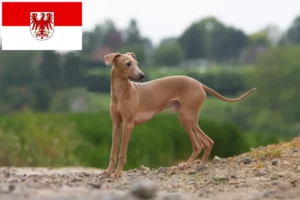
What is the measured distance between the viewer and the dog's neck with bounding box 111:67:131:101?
25.2 feet

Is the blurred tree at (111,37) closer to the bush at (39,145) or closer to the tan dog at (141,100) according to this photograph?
the bush at (39,145)

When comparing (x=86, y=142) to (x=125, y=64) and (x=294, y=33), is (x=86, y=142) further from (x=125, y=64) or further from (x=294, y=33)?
(x=294, y=33)

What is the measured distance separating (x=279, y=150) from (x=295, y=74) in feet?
94.5

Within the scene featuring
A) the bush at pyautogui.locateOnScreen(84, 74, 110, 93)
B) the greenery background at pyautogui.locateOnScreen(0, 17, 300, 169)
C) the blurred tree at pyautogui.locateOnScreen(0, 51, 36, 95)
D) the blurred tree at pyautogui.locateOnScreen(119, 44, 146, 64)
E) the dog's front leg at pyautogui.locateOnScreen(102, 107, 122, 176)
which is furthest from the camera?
the blurred tree at pyautogui.locateOnScreen(119, 44, 146, 64)

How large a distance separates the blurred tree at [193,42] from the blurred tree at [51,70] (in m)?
8.60

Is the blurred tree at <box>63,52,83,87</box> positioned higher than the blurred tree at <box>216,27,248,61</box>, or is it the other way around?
the blurred tree at <box>216,27,248,61</box>

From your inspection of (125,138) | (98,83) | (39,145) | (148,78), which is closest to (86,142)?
(39,145)

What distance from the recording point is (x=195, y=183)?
23.3 feet

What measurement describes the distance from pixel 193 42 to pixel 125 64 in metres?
23.8

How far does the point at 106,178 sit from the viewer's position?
7.70 m

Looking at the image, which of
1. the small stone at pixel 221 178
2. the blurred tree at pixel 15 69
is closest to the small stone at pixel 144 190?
the small stone at pixel 221 178

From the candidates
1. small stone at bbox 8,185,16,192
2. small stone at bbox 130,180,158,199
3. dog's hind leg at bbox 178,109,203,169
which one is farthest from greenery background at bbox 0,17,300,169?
small stone at bbox 130,180,158,199

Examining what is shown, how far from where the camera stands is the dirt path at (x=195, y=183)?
5605 mm

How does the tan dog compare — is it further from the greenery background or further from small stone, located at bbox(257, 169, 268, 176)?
the greenery background
